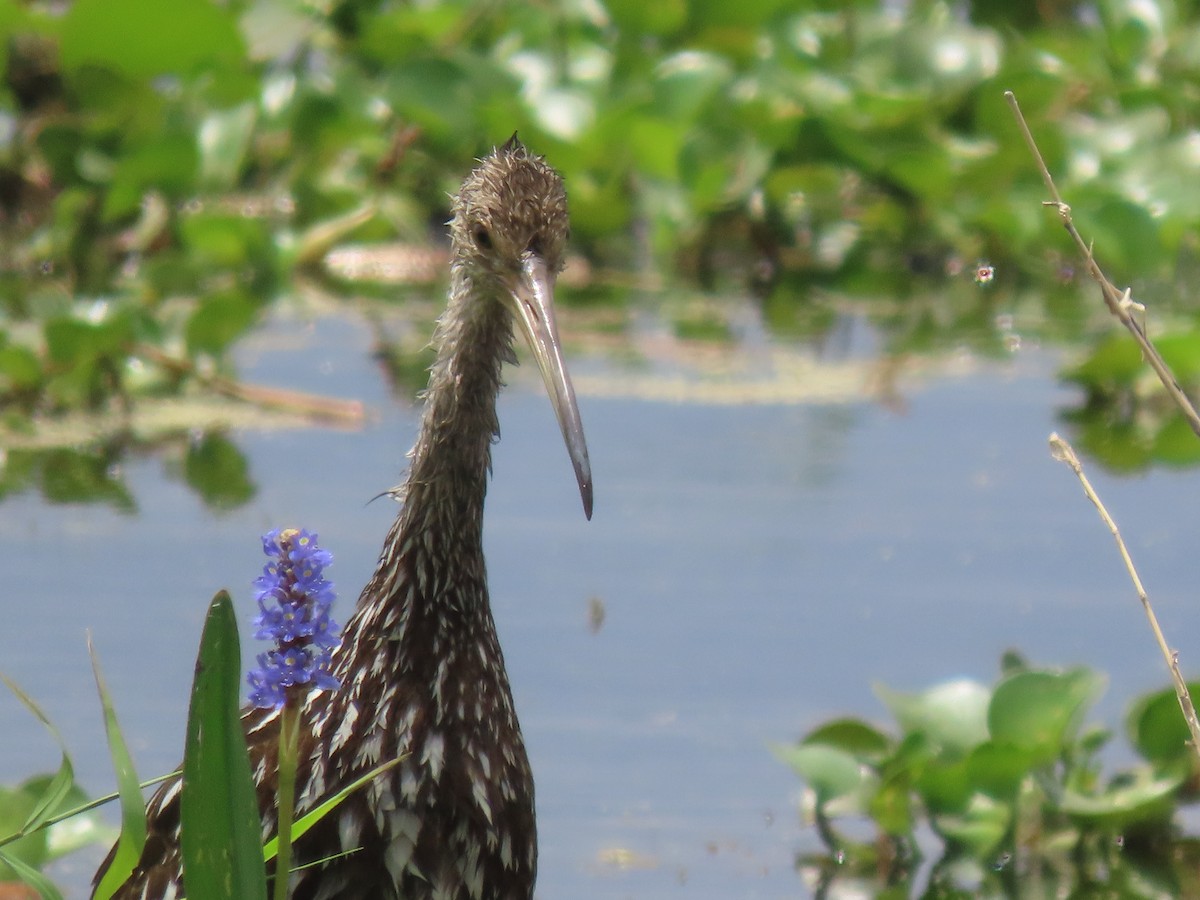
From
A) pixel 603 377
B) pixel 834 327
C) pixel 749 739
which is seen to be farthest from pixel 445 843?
pixel 834 327

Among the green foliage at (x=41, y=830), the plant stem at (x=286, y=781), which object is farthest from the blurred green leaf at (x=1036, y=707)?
the plant stem at (x=286, y=781)

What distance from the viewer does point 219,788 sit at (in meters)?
2.16

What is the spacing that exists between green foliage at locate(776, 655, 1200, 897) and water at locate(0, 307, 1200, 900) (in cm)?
19

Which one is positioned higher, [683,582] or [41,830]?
[683,582]

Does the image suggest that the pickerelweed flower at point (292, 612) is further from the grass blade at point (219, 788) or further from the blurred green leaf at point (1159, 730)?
the blurred green leaf at point (1159, 730)

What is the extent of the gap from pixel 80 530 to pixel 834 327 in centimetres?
269

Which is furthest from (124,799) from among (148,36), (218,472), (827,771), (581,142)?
(581,142)

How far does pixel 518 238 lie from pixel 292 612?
3.12 ft

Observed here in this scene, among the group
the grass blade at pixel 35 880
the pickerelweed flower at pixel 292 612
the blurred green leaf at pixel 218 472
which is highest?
the blurred green leaf at pixel 218 472

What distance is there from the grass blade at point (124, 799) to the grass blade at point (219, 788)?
0.15 ft

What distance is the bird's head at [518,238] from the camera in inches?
114

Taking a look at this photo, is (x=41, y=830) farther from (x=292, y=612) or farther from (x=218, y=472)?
(x=218, y=472)

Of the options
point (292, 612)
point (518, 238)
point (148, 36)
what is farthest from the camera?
point (148, 36)

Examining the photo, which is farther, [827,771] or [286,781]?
[827,771]
